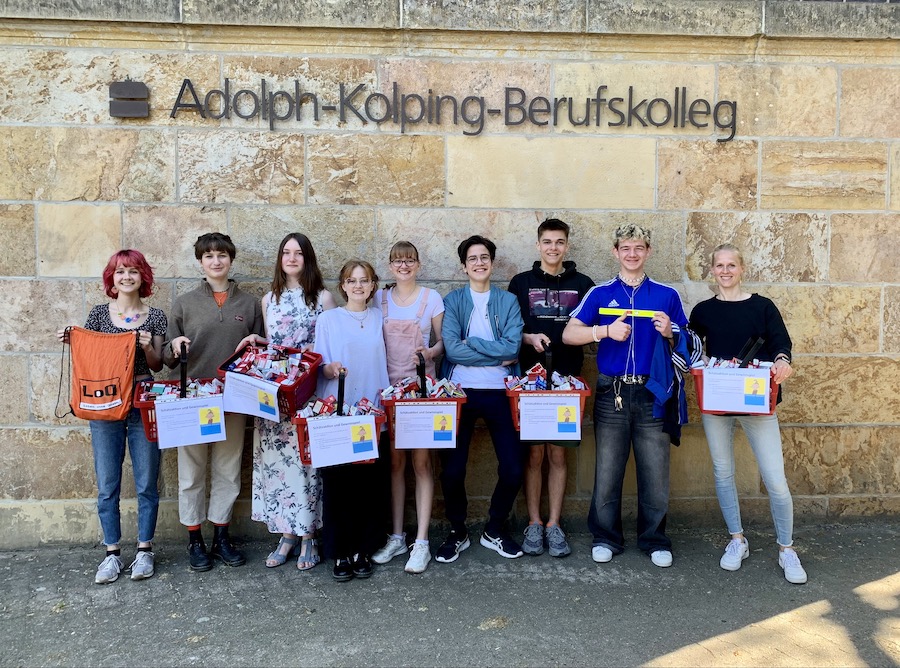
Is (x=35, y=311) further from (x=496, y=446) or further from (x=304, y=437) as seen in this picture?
(x=496, y=446)

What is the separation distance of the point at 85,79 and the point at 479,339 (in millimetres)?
3168

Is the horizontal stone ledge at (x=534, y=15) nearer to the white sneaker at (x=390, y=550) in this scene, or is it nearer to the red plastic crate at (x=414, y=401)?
the red plastic crate at (x=414, y=401)

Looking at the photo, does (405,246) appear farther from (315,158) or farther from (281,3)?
(281,3)

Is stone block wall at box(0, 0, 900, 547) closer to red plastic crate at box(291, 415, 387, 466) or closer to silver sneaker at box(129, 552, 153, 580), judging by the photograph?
silver sneaker at box(129, 552, 153, 580)

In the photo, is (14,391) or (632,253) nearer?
(632,253)

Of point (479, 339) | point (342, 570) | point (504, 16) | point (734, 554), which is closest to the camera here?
point (342, 570)

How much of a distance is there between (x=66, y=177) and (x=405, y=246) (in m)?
2.38

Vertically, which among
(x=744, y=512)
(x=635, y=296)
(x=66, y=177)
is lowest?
(x=744, y=512)

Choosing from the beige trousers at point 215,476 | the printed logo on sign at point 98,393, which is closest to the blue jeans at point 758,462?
Answer: the beige trousers at point 215,476

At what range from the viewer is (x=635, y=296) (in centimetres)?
432

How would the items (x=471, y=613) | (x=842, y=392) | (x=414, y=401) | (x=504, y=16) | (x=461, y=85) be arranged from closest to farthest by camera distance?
(x=471, y=613), (x=414, y=401), (x=504, y=16), (x=461, y=85), (x=842, y=392)

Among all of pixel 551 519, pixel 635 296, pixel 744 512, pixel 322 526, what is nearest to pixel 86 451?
pixel 322 526

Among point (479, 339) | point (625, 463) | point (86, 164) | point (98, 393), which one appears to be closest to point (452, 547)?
point (625, 463)

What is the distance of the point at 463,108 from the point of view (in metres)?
4.88
